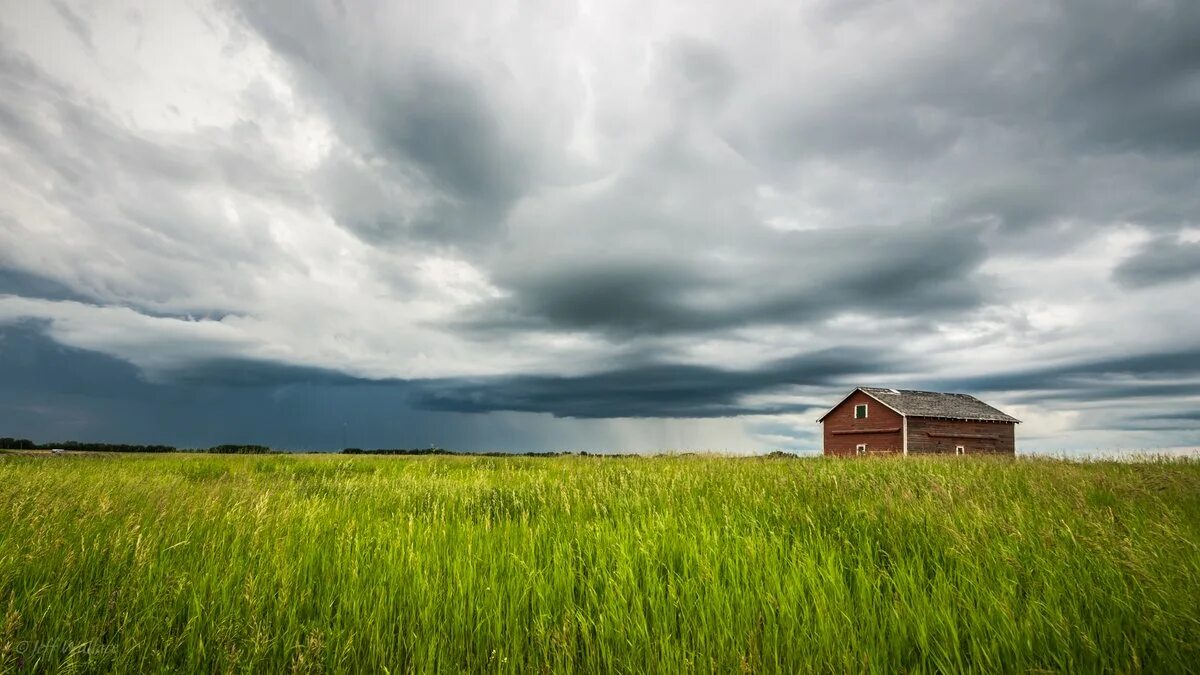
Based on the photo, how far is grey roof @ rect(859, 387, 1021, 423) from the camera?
41.3 meters

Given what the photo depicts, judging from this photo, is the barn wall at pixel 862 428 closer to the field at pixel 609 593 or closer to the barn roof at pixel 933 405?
the barn roof at pixel 933 405

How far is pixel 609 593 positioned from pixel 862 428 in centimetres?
4471

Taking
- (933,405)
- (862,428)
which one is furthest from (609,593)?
(933,405)

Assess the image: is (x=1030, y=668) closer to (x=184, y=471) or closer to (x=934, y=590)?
(x=934, y=590)

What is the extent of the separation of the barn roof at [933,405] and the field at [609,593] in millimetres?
38936

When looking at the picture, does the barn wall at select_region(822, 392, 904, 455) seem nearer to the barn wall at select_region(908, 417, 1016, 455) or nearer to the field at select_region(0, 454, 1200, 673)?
the barn wall at select_region(908, 417, 1016, 455)

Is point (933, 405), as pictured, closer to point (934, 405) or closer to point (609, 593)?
point (934, 405)

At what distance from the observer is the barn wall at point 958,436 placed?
131ft

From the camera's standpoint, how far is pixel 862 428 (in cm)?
4303

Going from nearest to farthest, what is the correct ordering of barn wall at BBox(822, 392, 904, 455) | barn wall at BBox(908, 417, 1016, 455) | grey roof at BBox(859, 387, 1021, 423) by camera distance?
barn wall at BBox(908, 417, 1016, 455) < barn wall at BBox(822, 392, 904, 455) < grey roof at BBox(859, 387, 1021, 423)

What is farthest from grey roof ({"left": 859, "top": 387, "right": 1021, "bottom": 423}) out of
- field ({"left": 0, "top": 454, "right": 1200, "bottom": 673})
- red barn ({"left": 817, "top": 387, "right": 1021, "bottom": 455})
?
field ({"left": 0, "top": 454, "right": 1200, "bottom": 673})

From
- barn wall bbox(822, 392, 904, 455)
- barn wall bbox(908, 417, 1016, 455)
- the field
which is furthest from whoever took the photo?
barn wall bbox(822, 392, 904, 455)

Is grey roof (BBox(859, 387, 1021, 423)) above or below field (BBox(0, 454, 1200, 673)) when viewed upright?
above

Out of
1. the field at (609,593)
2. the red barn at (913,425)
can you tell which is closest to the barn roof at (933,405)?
the red barn at (913,425)
